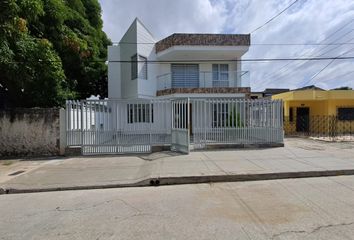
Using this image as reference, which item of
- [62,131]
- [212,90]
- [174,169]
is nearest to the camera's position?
[174,169]

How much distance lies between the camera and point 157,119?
1268 cm

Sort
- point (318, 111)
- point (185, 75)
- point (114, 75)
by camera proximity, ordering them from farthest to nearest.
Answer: point (318, 111)
point (114, 75)
point (185, 75)

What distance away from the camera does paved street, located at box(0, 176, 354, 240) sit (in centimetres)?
448

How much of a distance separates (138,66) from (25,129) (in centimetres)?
873

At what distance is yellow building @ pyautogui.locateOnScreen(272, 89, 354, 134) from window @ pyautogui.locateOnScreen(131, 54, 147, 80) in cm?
1192

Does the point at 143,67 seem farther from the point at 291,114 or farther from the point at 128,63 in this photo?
the point at 291,114

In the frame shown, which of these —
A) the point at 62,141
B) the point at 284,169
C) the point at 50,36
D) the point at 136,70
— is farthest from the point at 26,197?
the point at 136,70

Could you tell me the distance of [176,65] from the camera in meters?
20.3

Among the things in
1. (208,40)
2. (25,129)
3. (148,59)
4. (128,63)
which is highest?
(208,40)

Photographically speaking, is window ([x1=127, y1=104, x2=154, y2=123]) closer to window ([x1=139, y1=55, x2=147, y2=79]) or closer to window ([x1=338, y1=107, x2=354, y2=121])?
window ([x1=139, y1=55, x2=147, y2=79])

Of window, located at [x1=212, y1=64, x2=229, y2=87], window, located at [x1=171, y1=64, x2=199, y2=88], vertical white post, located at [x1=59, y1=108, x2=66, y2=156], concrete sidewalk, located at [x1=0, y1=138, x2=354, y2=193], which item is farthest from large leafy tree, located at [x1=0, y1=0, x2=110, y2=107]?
window, located at [x1=212, y1=64, x2=229, y2=87]

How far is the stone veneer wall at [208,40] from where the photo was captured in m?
18.7

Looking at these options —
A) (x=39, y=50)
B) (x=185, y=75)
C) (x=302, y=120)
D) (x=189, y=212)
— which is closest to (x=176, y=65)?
(x=185, y=75)

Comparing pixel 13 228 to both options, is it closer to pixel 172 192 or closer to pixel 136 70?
pixel 172 192
